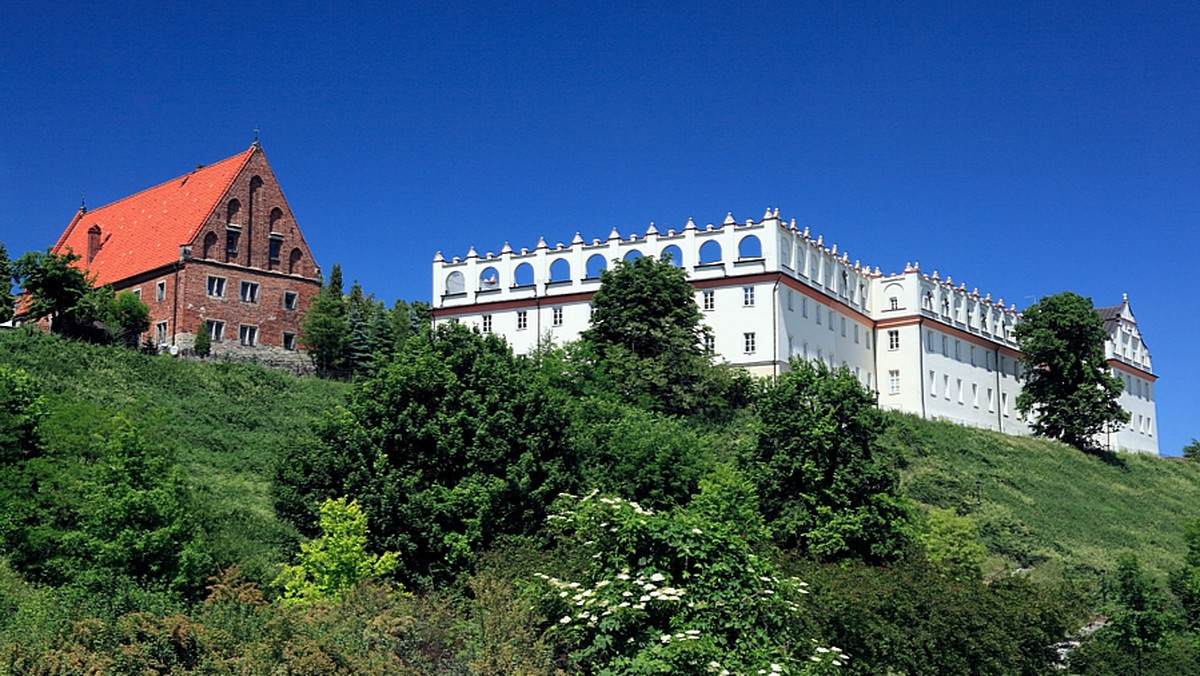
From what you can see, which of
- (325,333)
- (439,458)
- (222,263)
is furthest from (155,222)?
(439,458)

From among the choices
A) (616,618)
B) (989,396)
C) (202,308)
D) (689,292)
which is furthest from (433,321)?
(616,618)

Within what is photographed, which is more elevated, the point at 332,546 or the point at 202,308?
the point at 202,308

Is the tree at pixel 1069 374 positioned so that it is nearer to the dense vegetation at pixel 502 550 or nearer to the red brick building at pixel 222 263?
the dense vegetation at pixel 502 550

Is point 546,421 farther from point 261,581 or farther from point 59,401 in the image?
point 59,401

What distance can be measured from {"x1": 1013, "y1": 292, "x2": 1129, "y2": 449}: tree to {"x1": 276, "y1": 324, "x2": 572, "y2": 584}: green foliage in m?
52.1

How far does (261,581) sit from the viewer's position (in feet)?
98.7

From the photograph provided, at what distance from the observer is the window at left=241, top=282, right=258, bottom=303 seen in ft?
229

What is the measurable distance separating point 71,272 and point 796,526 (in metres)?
36.9

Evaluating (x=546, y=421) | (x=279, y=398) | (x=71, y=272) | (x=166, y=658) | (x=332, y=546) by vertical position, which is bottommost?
(x=166, y=658)

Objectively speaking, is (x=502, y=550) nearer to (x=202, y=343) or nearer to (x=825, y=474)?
(x=825, y=474)

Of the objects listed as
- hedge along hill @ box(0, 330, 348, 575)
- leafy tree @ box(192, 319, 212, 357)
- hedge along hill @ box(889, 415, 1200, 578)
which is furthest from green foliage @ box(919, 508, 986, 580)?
leafy tree @ box(192, 319, 212, 357)

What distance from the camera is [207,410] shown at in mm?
53875

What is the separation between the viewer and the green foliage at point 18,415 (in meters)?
33.2

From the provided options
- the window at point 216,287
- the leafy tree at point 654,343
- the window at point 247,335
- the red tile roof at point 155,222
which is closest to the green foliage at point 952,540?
the leafy tree at point 654,343
